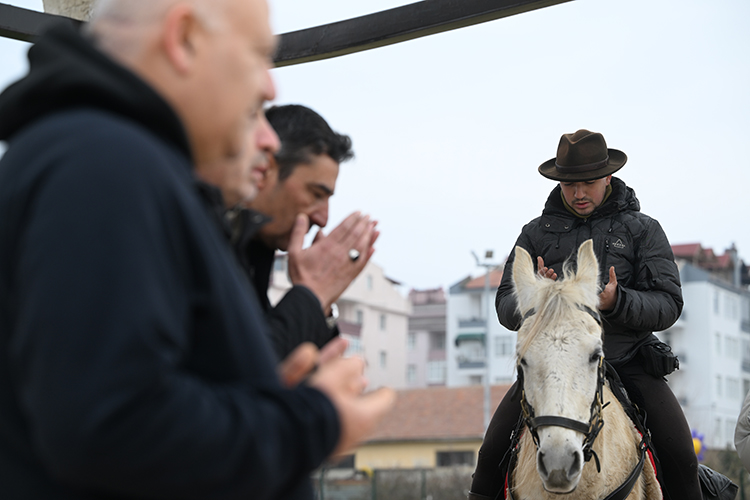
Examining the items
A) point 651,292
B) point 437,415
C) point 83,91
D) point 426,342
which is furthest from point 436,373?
point 83,91

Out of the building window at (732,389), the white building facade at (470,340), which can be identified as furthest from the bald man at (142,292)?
the white building facade at (470,340)

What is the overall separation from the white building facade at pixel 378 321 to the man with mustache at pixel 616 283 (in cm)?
7340

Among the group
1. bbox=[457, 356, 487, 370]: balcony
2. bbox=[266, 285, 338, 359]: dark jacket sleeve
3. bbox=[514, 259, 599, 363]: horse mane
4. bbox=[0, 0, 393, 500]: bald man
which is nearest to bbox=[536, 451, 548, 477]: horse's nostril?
bbox=[514, 259, 599, 363]: horse mane

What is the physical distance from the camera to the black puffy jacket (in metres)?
5.32

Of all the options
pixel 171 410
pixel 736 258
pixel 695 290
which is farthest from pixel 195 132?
pixel 736 258

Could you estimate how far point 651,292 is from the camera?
5.41 metres

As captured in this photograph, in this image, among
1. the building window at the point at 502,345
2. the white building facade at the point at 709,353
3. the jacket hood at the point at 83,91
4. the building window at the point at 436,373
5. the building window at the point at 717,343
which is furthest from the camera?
the building window at the point at 436,373

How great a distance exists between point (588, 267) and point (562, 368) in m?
0.85

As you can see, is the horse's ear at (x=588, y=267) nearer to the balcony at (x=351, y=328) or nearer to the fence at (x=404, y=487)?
the fence at (x=404, y=487)

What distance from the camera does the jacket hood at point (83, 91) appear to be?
1305 mm

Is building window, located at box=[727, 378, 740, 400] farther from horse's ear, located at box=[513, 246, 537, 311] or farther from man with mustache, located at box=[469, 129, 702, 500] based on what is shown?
horse's ear, located at box=[513, 246, 537, 311]

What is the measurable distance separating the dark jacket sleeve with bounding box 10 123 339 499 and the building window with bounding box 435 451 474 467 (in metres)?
57.9

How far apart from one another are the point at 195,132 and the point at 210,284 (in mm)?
299

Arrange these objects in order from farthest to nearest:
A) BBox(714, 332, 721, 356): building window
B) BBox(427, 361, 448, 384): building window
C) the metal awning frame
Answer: BBox(427, 361, 448, 384): building window
BBox(714, 332, 721, 356): building window
the metal awning frame
